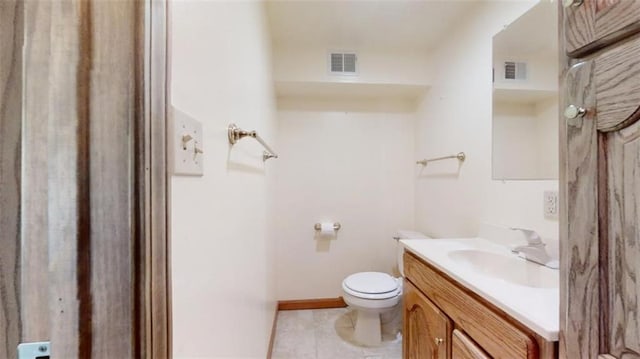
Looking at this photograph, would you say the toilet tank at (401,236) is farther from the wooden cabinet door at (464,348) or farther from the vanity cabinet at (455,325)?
the wooden cabinet door at (464,348)

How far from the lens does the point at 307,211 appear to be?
2471 millimetres

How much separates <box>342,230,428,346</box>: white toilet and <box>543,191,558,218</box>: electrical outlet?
2.85 ft

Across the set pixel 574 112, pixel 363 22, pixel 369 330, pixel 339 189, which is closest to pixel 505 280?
pixel 574 112

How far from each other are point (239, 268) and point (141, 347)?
0.65 metres

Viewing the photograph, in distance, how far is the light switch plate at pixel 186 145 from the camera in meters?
0.49

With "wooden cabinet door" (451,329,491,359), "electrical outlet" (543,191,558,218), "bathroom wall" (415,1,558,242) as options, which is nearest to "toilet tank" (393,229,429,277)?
"bathroom wall" (415,1,558,242)

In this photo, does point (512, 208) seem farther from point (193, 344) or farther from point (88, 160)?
point (88, 160)

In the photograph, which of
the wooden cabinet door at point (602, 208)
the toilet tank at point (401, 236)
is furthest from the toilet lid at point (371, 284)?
the wooden cabinet door at point (602, 208)

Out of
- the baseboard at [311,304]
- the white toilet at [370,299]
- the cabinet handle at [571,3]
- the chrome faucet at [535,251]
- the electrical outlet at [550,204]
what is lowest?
the baseboard at [311,304]

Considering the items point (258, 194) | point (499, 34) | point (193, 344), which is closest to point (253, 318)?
point (258, 194)

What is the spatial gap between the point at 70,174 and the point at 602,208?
2.72 ft

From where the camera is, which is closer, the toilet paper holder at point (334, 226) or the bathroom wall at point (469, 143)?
the bathroom wall at point (469, 143)

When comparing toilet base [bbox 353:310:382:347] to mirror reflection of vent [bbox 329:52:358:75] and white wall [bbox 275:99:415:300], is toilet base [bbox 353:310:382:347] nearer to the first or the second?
white wall [bbox 275:99:415:300]

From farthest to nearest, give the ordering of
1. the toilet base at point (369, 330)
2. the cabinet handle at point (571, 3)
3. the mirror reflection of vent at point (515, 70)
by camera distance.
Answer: the toilet base at point (369, 330) < the mirror reflection of vent at point (515, 70) < the cabinet handle at point (571, 3)
